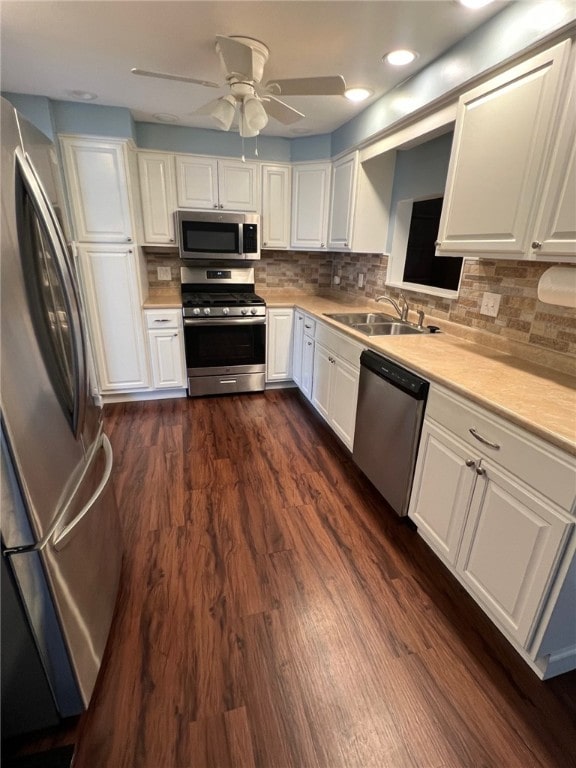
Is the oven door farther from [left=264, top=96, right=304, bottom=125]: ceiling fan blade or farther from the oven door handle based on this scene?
[left=264, top=96, right=304, bottom=125]: ceiling fan blade

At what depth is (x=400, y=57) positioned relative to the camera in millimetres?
1889

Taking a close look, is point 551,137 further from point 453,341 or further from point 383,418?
point 383,418

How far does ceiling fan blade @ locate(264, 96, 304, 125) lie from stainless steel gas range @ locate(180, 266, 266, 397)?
61.0 inches

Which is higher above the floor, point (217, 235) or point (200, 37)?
point (200, 37)

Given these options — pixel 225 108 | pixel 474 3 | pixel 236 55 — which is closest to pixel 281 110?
pixel 225 108

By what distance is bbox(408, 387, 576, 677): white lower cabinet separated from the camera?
3.62 feet

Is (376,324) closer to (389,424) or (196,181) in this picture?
(389,424)

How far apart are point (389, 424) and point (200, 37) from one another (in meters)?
2.18

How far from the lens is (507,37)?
4.78 ft

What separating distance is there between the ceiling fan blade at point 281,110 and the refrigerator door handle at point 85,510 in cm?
187

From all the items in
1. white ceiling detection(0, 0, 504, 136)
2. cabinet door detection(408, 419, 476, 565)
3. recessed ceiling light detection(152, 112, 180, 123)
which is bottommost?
cabinet door detection(408, 419, 476, 565)

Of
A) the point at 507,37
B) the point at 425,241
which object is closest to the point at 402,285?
the point at 425,241

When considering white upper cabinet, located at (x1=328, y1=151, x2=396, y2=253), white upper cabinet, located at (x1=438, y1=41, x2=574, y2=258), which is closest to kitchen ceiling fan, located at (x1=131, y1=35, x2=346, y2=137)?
white upper cabinet, located at (x1=438, y1=41, x2=574, y2=258)

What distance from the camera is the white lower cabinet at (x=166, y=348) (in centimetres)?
325
